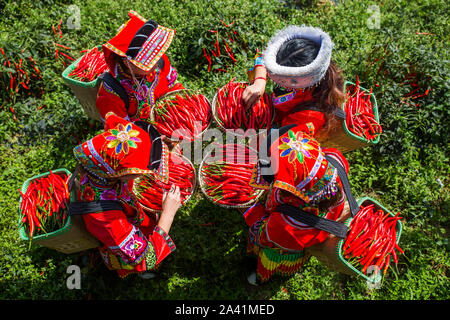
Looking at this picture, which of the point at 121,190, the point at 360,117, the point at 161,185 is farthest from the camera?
the point at 360,117

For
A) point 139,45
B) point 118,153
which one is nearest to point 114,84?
point 139,45

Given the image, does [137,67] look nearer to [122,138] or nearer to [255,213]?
[122,138]

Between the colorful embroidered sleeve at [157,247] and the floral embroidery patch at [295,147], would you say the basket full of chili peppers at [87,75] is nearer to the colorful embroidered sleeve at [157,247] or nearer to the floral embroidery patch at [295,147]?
the colorful embroidered sleeve at [157,247]

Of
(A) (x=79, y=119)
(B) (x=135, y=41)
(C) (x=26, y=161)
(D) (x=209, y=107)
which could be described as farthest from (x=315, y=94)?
(C) (x=26, y=161)

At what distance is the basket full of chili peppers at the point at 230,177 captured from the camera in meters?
3.25

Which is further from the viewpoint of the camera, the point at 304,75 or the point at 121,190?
the point at 121,190

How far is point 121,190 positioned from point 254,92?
59.3 inches

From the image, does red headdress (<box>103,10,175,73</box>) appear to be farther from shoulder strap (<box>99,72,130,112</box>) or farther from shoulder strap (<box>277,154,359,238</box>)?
shoulder strap (<box>277,154,359,238</box>)

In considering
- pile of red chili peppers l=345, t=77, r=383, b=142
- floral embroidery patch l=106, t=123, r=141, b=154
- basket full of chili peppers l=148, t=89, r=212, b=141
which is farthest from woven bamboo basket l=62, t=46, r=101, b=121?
pile of red chili peppers l=345, t=77, r=383, b=142

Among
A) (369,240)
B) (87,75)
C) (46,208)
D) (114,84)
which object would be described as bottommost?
(369,240)

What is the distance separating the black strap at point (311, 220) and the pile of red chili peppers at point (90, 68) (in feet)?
8.21

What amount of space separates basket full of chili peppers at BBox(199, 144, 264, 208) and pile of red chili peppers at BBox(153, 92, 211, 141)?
0.32m

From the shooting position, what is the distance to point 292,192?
218cm

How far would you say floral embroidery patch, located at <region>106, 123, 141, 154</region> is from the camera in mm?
2219
